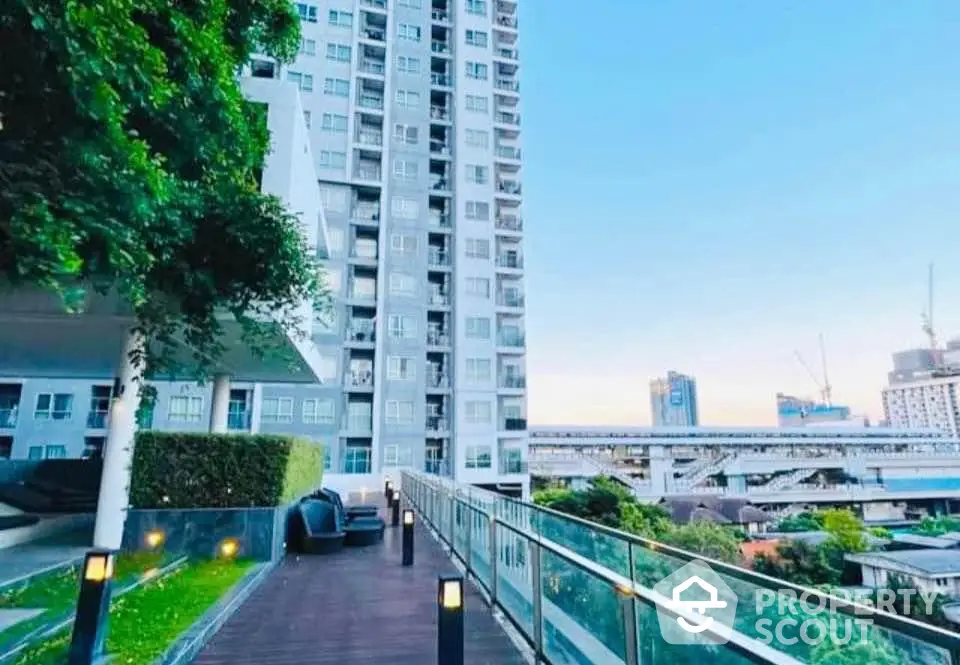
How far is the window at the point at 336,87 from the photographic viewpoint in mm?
28406

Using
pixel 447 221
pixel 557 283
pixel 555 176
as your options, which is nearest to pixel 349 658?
pixel 447 221

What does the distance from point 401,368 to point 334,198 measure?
9.34 meters

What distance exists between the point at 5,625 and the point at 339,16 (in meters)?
32.2

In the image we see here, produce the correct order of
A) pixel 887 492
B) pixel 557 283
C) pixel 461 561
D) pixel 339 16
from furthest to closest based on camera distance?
1. pixel 557 283
2. pixel 887 492
3. pixel 339 16
4. pixel 461 561

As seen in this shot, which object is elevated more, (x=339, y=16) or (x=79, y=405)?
(x=339, y=16)

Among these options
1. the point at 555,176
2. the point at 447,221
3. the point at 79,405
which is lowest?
the point at 79,405

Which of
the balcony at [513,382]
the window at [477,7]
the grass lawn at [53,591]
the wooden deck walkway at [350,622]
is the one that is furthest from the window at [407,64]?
the grass lawn at [53,591]

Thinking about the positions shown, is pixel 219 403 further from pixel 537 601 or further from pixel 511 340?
pixel 511 340

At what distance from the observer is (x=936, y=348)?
89875 mm

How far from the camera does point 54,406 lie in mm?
26891

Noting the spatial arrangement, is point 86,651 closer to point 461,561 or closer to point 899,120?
point 461,561

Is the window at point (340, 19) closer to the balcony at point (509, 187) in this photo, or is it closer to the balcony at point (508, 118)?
the balcony at point (508, 118)

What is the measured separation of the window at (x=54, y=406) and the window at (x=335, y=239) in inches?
600

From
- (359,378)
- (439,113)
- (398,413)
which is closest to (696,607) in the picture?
(398,413)
